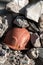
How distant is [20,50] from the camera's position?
4008mm

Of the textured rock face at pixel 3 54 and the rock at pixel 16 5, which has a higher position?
the rock at pixel 16 5

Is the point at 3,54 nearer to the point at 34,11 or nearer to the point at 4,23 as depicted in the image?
the point at 4,23

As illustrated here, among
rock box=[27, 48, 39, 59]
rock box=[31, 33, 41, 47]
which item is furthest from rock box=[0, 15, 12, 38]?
rock box=[27, 48, 39, 59]

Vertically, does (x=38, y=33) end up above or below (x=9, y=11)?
below

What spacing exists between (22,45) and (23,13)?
53cm

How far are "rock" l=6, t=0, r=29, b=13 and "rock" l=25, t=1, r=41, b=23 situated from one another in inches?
5.6

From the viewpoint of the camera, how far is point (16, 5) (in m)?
4.25

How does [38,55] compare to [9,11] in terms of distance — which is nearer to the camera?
[38,55]

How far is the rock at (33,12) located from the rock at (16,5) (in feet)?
0.47

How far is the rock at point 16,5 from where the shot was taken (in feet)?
13.7

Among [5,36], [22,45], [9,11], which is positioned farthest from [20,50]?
[9,11]

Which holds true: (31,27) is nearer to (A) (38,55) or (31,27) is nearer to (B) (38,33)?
(B) (38,33)

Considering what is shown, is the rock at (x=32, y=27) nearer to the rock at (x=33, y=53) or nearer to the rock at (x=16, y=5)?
the rock at (x=16, y=5)

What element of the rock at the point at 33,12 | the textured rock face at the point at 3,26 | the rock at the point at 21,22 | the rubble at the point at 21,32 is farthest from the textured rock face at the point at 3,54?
the rock at the point at 33,12
